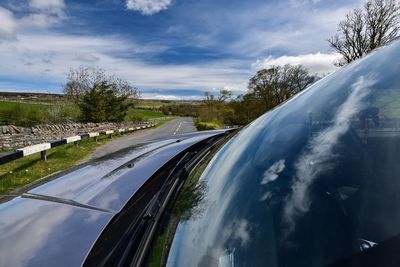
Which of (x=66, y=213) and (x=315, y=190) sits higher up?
(x=315, y=190)

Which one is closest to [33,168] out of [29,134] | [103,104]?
[29,134]

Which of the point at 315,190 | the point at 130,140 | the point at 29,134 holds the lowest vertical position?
the point at 130,140

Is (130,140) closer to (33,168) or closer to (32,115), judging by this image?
(33,168)

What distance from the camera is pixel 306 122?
110 centimetres

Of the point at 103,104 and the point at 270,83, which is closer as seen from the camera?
the point at 103,104

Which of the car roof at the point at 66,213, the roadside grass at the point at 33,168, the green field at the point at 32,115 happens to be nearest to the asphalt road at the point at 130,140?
the roadside grass at the point at 33,168

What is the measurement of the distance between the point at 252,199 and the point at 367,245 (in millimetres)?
322

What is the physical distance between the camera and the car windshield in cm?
65

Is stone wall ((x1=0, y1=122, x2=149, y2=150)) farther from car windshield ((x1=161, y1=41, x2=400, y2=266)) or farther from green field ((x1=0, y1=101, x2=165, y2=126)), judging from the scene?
car windshield ((x1=161, y1=41, x2=400, y2=266))

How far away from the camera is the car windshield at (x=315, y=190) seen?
645 millimetres

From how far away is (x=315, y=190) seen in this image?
29.4 inches

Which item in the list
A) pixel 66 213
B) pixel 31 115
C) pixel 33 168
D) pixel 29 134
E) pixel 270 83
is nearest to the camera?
pixel 66 213

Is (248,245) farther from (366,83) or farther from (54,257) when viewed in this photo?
(366,83)

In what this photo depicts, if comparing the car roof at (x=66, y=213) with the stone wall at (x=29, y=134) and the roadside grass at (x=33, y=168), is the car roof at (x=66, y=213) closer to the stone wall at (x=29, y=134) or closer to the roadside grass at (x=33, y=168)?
the roadside grass at (x=33, y=168)
